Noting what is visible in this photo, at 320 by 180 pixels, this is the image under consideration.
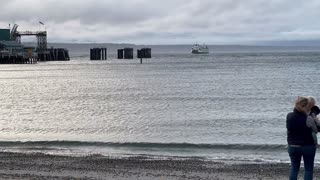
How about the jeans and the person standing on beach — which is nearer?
the person standing on beach

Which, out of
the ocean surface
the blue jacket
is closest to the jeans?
the blue jacket

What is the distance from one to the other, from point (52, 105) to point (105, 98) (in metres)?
6.44

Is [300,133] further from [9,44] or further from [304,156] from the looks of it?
[9,44]

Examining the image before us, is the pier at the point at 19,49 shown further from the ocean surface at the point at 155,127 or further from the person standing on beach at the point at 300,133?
the person standing on beach at the point at 300,133

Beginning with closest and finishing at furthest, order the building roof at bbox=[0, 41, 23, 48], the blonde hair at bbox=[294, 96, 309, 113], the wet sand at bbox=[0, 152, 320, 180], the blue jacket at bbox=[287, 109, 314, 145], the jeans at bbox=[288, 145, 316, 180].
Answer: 1. the blonde hair at bbox=[294, 96, 309, 113]
2. the blue jacket at bbox=[287, 109, 314, 145]
3. the jeans at bbox=[288, 145, 316, 180]
4. the wet sand at bbox=[0, 152, 320, 180]
5. the building roof at bbox=[0, 41, 23, 48]

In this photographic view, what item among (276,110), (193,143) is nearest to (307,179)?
(193,143)

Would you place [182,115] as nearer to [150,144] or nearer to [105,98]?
[150,144]

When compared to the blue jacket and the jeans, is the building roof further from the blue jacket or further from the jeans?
the blue jacket

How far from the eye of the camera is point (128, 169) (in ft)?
47.4

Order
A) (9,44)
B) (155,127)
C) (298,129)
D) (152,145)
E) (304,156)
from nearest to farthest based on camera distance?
(298,129) < (304,156) < (152,145) < (155,127) < (9,44)

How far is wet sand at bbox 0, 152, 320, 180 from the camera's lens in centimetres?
1334

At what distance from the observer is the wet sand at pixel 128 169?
13.3 metres

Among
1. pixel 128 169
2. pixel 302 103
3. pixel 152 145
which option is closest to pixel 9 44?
pixel 152 145

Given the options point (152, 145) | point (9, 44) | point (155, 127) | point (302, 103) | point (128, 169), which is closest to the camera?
point (302, 103)
